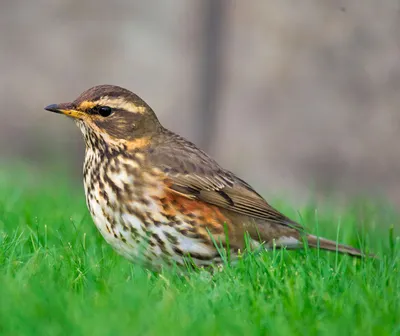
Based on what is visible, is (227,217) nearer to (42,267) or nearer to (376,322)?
(42,267)

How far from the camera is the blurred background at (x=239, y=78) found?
1005 cm

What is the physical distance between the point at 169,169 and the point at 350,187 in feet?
14.6

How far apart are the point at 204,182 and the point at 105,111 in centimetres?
79

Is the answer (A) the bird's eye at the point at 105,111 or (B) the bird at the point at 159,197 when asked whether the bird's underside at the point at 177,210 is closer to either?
(B) the bird at the point at 159,197

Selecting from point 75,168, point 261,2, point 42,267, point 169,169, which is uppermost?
point 261,2

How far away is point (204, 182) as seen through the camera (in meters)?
5.97

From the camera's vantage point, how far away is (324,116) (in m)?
10.3

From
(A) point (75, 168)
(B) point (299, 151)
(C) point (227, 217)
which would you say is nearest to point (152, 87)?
(A) point (75, 168)

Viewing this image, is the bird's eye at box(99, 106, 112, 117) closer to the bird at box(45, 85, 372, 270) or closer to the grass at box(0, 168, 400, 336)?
the bird at box(45, 85, 372, 270)

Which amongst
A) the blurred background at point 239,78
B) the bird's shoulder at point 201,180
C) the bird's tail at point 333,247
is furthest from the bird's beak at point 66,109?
the blurred background at point 239,78

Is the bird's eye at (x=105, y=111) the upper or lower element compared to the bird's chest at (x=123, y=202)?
upper

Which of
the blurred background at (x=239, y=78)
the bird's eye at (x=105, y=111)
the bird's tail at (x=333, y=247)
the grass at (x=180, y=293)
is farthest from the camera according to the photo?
the blurred background at (x=239, y=78)

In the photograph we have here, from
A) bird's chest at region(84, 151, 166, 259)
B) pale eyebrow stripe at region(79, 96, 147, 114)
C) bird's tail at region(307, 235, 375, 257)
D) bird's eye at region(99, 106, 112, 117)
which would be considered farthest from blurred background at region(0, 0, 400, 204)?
bird's chest at region(84, 151, 166, 259)

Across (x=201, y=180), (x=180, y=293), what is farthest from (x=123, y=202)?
(x=180, y=293)
